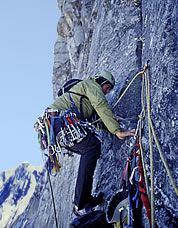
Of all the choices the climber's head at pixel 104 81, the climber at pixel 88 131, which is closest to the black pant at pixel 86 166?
the climber at pixel 88 131

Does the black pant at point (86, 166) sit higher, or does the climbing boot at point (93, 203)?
the black pant at point (86, 166)

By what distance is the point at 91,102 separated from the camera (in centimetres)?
335

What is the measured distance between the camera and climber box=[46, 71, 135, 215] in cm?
323

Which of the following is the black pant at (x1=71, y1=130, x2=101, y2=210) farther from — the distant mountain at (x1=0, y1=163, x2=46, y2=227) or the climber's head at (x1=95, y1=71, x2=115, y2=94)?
the distant mountain at (x1=0, y1=163, x2=46, y2=227)

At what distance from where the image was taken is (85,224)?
276 centimetres

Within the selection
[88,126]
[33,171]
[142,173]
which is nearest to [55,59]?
[88,126]

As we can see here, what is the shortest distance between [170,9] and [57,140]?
207 centimetres

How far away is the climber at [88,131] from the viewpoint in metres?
3.23

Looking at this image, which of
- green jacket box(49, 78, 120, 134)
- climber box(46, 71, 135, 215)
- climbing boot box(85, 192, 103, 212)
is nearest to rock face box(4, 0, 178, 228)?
climbing boot box(85, 192, 103, 212)

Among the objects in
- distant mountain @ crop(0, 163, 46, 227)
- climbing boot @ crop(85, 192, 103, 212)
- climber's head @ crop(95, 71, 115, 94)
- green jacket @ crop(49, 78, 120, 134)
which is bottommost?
distant mountain @ crop(0, 163, 46, 227)

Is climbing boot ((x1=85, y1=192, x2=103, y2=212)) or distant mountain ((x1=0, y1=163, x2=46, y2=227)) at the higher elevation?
climbing boot ((x1=85, y1=192, x2=103, y2=212))

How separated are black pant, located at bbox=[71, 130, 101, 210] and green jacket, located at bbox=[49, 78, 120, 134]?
1.16ft

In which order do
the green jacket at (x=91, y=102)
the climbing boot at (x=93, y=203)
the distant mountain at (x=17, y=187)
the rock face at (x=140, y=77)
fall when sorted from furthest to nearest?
the distant mountain at (x=17, y=187) → the climbing boot at (x=93, y=203) → the green jacket at (x=91, y=102) → the rock face at (x=140, y=77)

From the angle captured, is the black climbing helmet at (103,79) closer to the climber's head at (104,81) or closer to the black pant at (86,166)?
the climber's head at (104,81)
